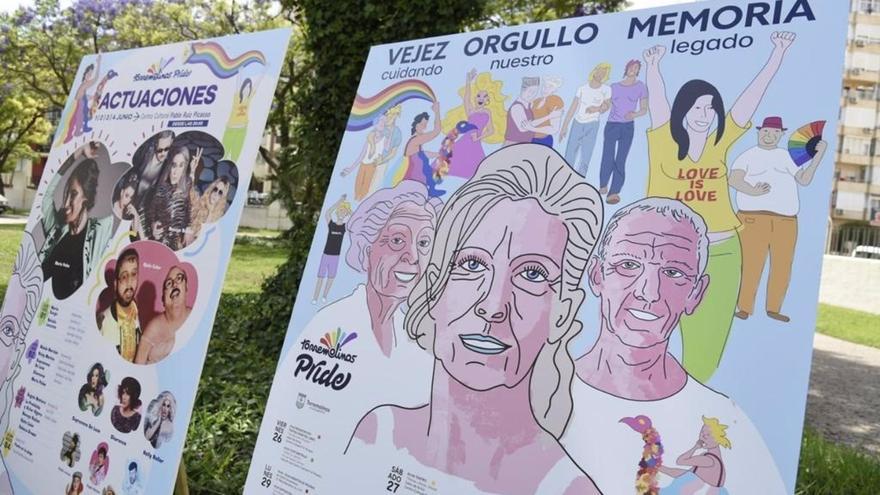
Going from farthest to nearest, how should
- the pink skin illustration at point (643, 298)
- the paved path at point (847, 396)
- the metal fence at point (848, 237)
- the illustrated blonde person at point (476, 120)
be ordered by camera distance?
the metal fence at point (848, 237), the paved path at point (847, 396), the illustrated blonde person at point (476, 120), the pink skin illustration at point (643, 298)

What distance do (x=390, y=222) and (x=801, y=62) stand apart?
1.11 metres

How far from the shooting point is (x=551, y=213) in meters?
1.95

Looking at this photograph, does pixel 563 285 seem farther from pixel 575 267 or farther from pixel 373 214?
pixel 373 214

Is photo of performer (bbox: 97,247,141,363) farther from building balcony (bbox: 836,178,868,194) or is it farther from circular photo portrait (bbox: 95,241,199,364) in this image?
building balcony (bbox: 836,178,868,194)

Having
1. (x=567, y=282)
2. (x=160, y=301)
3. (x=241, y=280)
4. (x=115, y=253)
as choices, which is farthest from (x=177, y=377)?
(x=241, y=280)

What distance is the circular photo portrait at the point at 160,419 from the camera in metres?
2.21

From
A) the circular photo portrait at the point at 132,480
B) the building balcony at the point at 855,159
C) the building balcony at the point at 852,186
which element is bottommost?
the circular photo portrait at the point at 132,480

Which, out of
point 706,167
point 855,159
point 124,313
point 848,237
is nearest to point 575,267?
point 706,167

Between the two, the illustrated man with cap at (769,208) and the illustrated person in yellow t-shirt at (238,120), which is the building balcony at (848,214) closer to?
the illustrated person in yellow t-shirt at (238,120)

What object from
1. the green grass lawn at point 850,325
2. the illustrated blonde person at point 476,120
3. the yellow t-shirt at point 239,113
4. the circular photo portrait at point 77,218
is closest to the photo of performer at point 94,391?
the circular photo portrait at point 77,218

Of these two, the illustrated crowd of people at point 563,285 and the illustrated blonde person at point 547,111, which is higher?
the illustrated blonde person at point 547,111

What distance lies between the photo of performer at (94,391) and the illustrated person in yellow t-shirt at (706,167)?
175 cm

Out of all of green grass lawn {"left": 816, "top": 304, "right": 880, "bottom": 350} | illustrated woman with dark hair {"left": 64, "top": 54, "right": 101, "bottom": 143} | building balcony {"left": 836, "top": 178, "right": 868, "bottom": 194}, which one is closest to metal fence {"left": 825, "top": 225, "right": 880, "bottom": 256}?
building balcony {"left": 836, "top": 178, "right": 868, "bottom": 194}

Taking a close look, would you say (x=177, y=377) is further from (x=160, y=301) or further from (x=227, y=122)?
(x=227, y=122)
